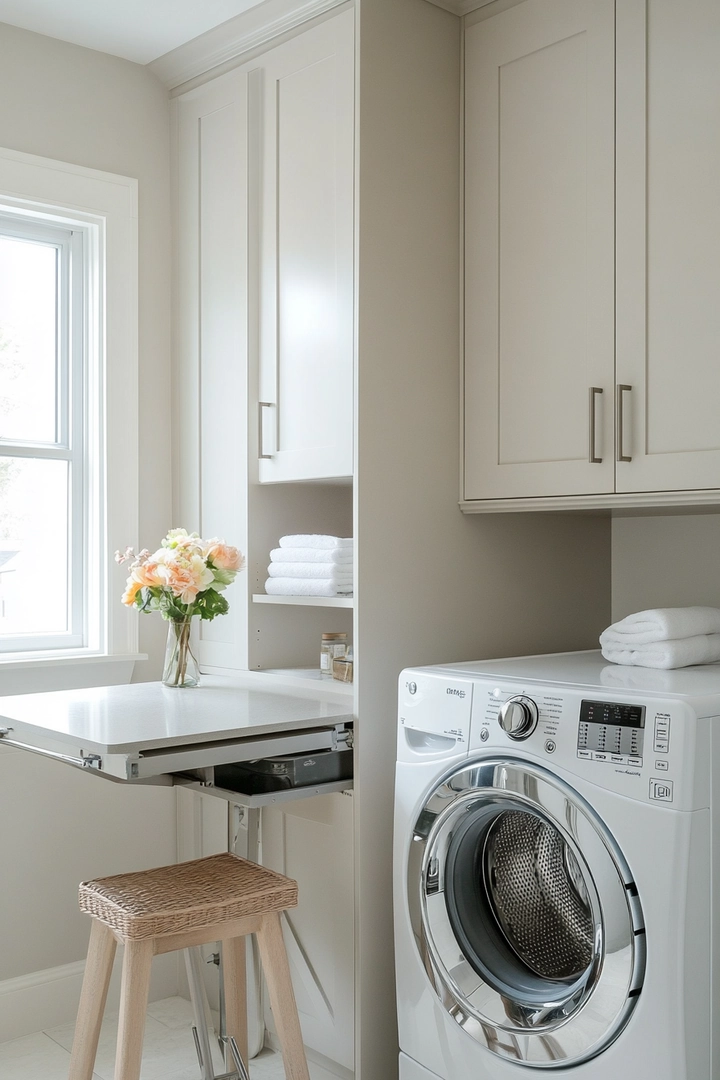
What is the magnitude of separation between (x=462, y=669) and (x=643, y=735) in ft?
1.68

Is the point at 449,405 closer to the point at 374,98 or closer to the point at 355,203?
the point at 355,203

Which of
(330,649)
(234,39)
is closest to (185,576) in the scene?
(330,649)

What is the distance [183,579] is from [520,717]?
858 mm

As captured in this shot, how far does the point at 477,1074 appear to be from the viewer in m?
1.87

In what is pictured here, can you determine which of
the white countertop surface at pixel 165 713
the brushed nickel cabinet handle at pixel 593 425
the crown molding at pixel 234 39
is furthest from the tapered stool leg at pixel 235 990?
the crown molding at pixel 234 39

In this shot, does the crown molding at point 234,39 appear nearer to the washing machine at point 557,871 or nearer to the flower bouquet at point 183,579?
the flower bouquet at point 183,579

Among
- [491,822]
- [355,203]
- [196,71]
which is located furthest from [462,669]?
[196,71]

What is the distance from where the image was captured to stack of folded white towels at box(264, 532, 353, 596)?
7.65ft

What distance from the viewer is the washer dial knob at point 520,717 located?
181 centimetres

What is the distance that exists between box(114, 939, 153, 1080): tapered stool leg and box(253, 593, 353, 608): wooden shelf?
818 millimetres

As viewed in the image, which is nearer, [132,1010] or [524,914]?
[132,1010]

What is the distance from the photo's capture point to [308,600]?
237cm

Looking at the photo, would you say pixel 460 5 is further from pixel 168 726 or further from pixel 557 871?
pixel 557 871

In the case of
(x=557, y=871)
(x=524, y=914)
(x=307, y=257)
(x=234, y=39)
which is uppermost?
(x=234, y=39)
